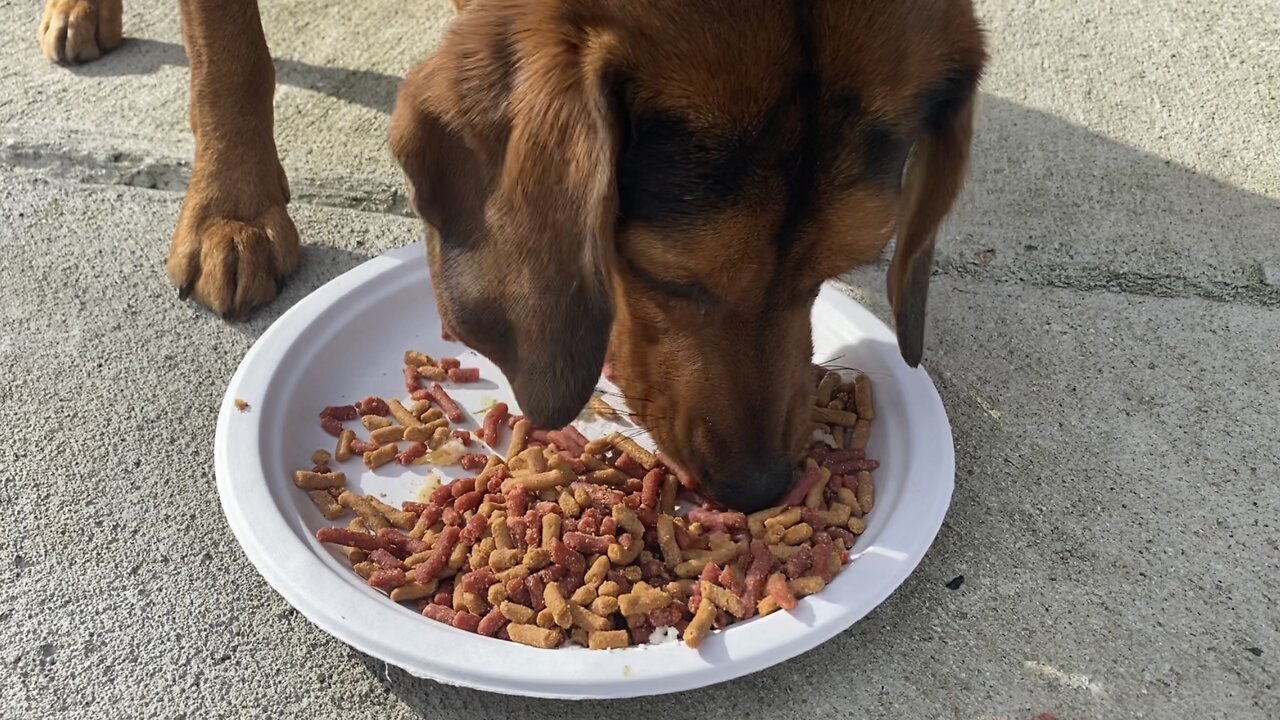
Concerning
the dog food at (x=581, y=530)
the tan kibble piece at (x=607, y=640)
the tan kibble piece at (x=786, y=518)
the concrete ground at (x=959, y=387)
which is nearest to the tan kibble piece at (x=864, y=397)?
the dog food at (x=581, y=530)

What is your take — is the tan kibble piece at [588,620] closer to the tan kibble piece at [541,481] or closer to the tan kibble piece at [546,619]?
the tan kibble piece at [546,619]

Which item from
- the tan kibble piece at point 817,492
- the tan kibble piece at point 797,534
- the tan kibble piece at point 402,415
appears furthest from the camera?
the tan kibble piece at point 402,415

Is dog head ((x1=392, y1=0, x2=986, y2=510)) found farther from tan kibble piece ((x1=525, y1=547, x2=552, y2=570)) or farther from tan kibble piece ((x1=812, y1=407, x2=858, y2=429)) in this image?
tan kibble piece ((x1=812, y1=407, x2=858, y2=429))

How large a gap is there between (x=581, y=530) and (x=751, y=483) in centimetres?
43

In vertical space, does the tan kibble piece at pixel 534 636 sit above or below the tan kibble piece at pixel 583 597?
above

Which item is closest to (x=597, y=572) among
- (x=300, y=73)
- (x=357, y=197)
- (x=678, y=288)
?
→ (x=678, y=288)

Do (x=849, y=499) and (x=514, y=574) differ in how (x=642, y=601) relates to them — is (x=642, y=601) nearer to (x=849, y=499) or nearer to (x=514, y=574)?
(x=514, y=574)

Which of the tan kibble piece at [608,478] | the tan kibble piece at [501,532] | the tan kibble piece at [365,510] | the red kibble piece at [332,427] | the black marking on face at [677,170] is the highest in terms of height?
the black marking on face at [677,170]

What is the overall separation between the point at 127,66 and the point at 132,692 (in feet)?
10.7

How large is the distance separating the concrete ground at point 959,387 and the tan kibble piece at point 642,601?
243 millimetres

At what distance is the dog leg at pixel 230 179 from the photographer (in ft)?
11.9

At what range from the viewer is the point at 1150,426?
130 inches

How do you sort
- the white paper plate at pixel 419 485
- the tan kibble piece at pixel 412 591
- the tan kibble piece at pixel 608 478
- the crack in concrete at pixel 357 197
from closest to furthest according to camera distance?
the white paper plate at pixel 419 485 < the tan kibble piece at pixel 412 591 < the tan kibble piece at pixel 608 478 < the crack in concrete at pixel 357 197

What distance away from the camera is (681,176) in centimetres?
217
